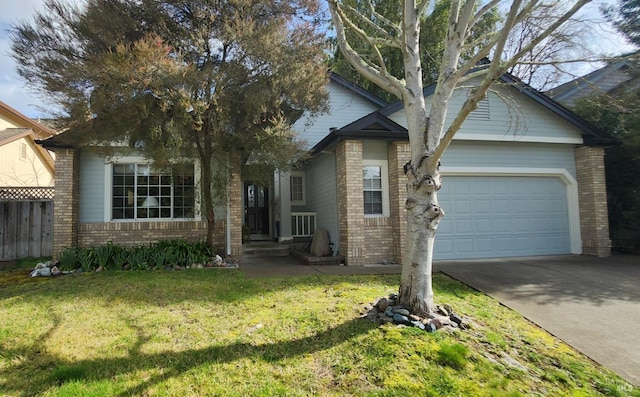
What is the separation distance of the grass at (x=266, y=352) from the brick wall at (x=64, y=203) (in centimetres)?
315

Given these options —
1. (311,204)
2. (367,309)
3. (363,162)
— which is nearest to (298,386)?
(367,309)

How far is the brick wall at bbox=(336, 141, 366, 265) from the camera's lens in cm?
887

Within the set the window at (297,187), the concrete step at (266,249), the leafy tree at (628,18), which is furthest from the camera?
the window at (297,187)

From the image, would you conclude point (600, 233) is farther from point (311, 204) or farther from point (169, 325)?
point (169, 325)

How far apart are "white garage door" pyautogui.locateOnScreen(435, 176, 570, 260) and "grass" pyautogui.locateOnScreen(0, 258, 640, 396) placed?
4.27 m

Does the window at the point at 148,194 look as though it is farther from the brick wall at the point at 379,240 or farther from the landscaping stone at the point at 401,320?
the landscaping stone at the point at 401,320

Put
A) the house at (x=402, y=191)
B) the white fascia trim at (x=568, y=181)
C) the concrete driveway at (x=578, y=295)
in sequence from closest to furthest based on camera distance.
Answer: the concrete driveway at (x=578, y=295) → the house at (x=402, y=191) → the white fascia trim at (x=568, y=181)

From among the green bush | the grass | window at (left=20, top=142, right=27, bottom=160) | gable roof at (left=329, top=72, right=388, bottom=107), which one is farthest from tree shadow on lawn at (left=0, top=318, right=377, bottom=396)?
window at (left=20, top=142, right=27, bottom=160)

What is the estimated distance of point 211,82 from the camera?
24.2 ft

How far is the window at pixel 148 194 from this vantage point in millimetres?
9578

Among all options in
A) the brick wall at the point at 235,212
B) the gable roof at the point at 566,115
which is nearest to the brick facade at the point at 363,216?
the brick wall at the point at 235,212

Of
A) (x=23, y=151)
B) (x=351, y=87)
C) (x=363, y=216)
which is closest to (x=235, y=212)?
(x=363, y=216)

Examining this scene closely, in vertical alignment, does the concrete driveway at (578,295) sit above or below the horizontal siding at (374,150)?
below

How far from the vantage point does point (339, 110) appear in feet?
44.8
